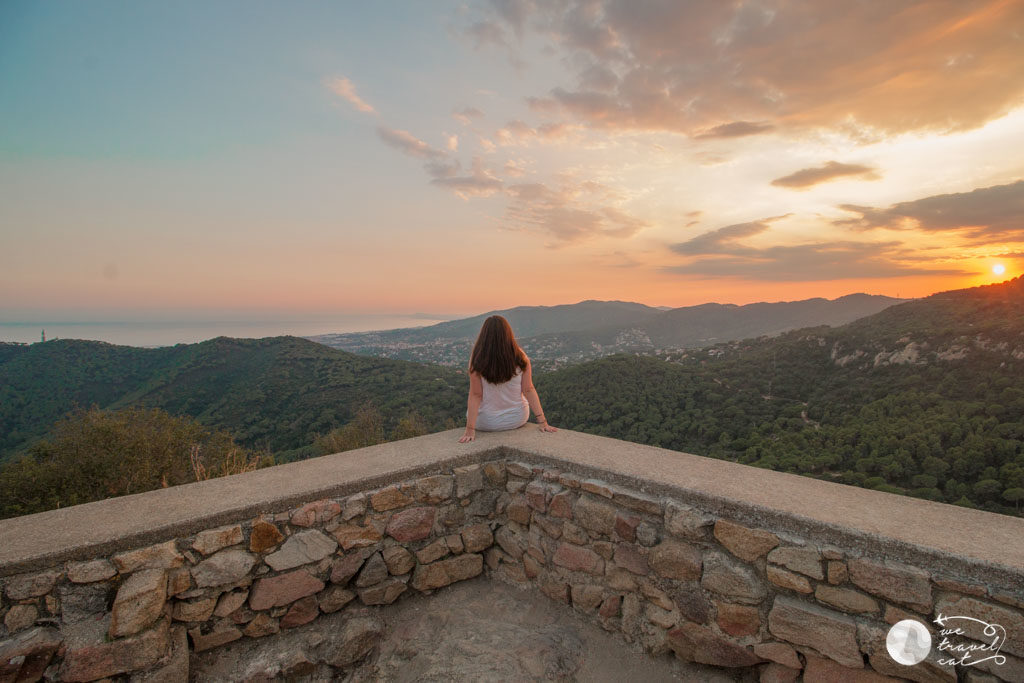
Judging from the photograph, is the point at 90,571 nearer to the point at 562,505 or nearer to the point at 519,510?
the point at 519,510

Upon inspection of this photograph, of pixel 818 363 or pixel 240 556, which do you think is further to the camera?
pixel 818 363

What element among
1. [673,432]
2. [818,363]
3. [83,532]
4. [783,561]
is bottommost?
[673,432]

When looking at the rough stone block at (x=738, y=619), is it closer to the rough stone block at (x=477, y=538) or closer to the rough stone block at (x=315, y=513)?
the rough stone block at (x=477, y=538)

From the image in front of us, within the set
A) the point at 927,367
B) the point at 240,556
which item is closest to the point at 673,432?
the point at 927,367

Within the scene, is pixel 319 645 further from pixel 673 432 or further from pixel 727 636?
pixel 673 432

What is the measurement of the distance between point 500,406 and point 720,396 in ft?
69.6

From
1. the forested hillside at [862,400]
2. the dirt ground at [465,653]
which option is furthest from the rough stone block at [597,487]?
the forested hillside at [862,400]

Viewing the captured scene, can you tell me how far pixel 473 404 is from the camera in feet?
10.9

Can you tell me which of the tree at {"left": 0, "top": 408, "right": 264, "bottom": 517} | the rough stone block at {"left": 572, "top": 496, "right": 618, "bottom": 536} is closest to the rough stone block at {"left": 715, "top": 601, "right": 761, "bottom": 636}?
the rough stone block at {"left": 572, "top": 496, "right": 618, "bottom": 536}

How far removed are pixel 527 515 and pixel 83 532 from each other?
7.48 ft

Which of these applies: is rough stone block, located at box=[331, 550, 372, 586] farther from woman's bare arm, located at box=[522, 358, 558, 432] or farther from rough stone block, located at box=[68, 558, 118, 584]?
woman's bare arm, located at box=[522, 358, 558, 432]

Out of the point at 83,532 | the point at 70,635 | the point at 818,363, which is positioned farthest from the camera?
the point at 818,363

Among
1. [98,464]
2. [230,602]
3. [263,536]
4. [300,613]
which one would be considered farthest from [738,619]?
[98,464]

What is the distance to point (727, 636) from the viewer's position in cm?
198
